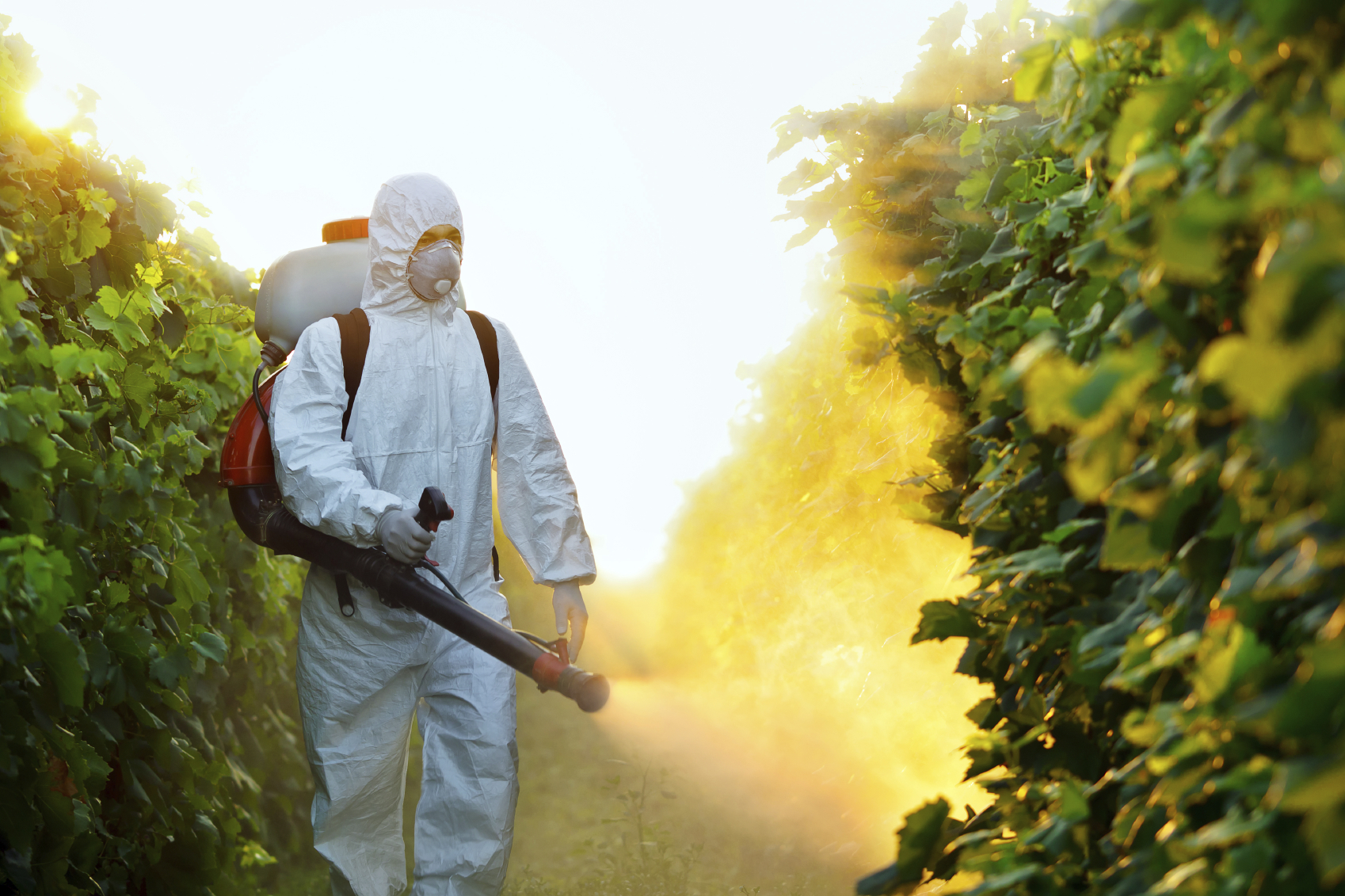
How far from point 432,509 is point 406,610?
403 millimetres

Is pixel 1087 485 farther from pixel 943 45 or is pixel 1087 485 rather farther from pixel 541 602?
pixel 541 602

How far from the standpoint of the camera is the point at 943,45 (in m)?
2.74

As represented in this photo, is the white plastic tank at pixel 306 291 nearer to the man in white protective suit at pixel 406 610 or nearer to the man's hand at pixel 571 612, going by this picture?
the man in white protective suit at pixel 406 610

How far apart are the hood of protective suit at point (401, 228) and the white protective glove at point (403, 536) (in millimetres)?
662

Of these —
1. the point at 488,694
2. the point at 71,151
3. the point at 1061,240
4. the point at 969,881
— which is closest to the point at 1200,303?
the point at 1061,240

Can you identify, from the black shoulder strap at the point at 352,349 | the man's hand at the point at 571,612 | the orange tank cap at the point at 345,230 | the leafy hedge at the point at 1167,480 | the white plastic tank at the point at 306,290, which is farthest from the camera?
the orange tank cap at the point at 345,230

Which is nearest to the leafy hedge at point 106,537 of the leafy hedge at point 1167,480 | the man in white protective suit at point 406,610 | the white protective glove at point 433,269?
the man in white protective suit at point 406,610

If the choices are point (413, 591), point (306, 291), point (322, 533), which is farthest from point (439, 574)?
point (306, 291)

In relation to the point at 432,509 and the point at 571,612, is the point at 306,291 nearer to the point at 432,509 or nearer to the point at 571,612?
the point at 432,509

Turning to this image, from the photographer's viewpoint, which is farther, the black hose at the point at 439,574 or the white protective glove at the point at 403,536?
the black hose at the point at 439,574

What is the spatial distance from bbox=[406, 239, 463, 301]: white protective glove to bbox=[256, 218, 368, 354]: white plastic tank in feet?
1.00

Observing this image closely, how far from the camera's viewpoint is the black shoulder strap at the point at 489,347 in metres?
3.05

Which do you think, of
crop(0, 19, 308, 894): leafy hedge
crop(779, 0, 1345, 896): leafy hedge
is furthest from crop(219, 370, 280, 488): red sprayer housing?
crop(779, 0, 1345, 896): leafy hedge

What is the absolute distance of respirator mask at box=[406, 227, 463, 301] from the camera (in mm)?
2865
